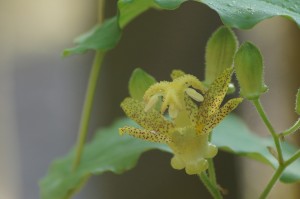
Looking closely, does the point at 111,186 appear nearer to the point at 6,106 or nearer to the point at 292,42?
the point at 6,106

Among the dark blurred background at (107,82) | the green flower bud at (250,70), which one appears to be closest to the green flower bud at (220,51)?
the green flower bud at (250,70)

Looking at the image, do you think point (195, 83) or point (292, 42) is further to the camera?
point (292, 42)

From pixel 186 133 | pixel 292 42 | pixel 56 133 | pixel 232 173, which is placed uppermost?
pixel 186 133

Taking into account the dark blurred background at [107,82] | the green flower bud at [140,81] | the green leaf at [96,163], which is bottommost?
the dark blurred background at [107,82]

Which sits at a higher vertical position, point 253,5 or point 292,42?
point 253,5

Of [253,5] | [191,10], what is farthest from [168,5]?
[191,10]

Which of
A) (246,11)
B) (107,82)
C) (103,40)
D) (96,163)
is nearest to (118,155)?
(96,163)

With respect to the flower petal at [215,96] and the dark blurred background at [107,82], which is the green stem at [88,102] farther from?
the dark blurred background at [107,82]

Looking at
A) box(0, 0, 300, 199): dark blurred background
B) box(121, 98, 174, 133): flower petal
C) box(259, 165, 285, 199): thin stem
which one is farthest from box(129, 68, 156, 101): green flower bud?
box(0, 0, 300, 199): dark blurred background
